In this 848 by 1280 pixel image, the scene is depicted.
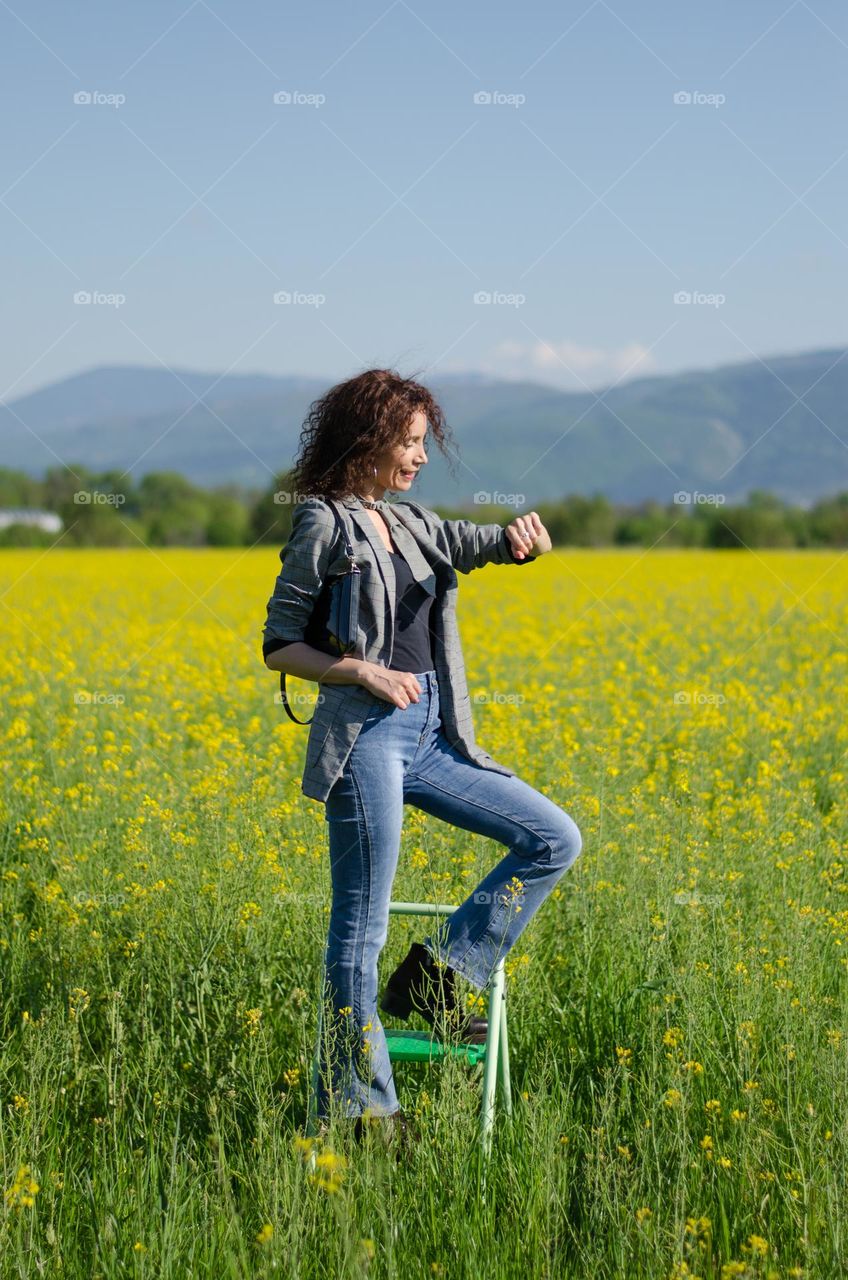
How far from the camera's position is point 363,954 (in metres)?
3.40

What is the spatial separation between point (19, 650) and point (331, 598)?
913cm

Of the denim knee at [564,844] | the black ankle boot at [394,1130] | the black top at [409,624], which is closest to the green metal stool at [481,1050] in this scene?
the black ankle boot at [394,1130]

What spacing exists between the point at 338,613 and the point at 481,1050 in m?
1.20

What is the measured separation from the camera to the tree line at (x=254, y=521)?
36750 millimetres

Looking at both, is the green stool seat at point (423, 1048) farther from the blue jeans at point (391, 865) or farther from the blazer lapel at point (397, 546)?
the blazer lapel at point (397, 546)

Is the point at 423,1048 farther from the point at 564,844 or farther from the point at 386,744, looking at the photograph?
the point at 386,744

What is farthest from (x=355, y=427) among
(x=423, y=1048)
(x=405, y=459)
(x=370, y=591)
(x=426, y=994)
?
(x=423, y=1048)

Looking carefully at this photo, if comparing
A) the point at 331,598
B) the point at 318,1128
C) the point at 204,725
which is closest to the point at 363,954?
the point at 318,1128

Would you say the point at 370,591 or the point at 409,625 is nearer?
the point at 370,591

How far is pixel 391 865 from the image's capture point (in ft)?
11.2

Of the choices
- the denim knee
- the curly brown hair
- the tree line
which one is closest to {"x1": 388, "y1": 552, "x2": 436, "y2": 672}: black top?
the curly brown hair

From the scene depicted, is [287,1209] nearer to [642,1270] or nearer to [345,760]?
[642,1270]

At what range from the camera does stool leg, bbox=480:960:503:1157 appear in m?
3.27

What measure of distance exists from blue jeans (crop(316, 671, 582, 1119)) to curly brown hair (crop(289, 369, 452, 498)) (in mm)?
587
